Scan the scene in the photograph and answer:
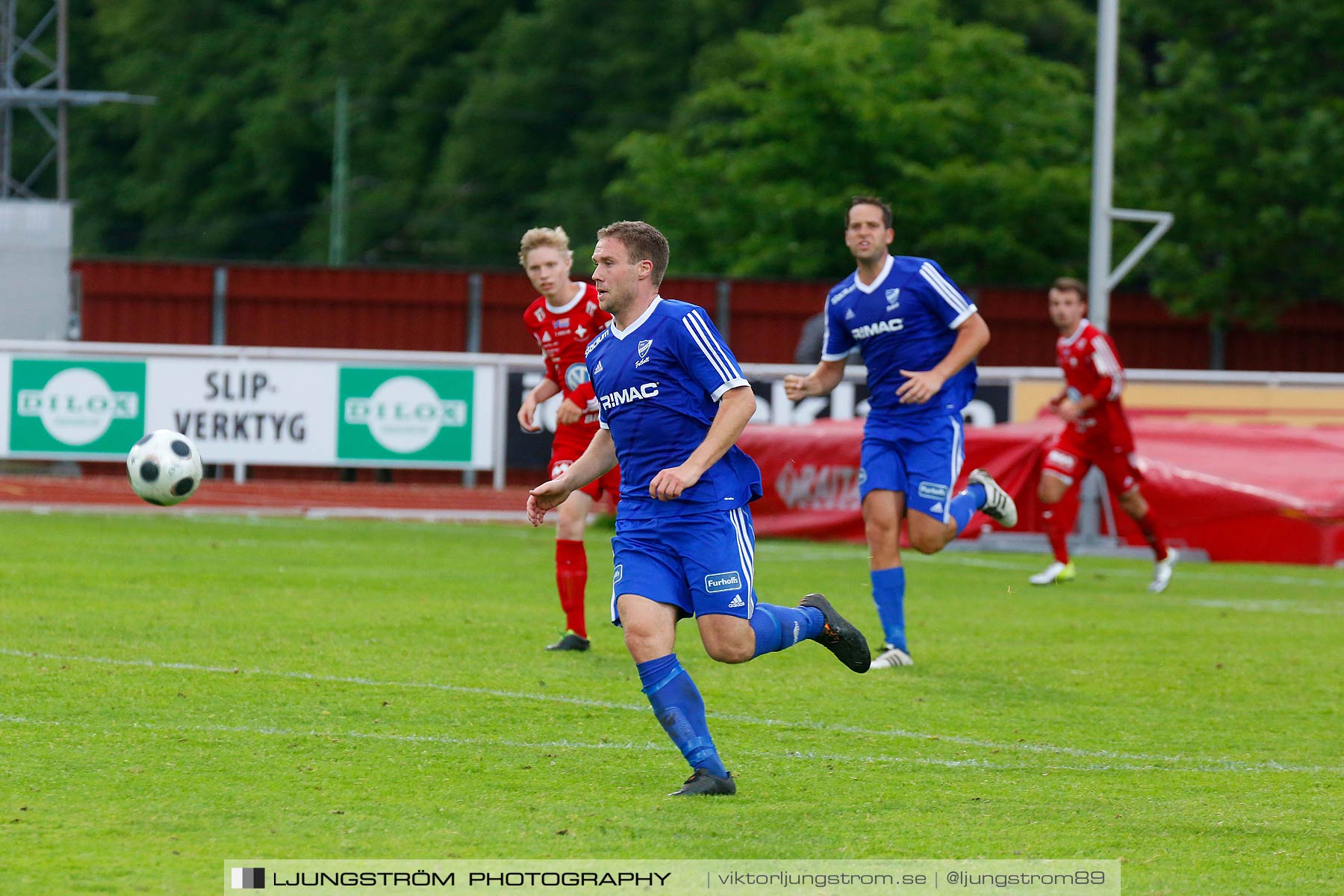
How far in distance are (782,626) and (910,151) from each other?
30831 millimetres

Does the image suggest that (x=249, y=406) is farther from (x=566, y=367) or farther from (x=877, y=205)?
(x=877, y=205)

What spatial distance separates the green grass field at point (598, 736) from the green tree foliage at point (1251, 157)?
16334mm

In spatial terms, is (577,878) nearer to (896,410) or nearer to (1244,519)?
(896,410)

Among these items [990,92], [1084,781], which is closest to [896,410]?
[1084,781]

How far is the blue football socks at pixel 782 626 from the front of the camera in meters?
6.12

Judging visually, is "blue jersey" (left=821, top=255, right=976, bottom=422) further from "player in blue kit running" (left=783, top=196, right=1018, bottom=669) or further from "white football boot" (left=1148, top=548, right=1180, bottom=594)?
"white football boot" (left=1148, top=548, right=1180, bottom=594)

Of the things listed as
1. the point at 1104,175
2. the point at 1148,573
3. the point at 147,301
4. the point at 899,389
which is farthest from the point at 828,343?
the point at 147,301

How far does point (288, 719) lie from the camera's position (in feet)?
23.1

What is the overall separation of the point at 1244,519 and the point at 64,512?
10737mm

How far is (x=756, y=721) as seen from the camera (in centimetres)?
734

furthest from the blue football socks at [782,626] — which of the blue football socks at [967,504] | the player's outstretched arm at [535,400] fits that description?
the player's outstretched arm at [535,400]

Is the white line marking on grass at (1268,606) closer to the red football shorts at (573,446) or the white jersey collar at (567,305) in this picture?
the red football shorts at (573,446)

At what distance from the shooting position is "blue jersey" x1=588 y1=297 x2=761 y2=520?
5992mm

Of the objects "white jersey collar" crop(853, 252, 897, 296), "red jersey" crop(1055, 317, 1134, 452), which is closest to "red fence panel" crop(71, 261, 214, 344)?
"red jersey" crop(1055, 317, 1134, 452)
